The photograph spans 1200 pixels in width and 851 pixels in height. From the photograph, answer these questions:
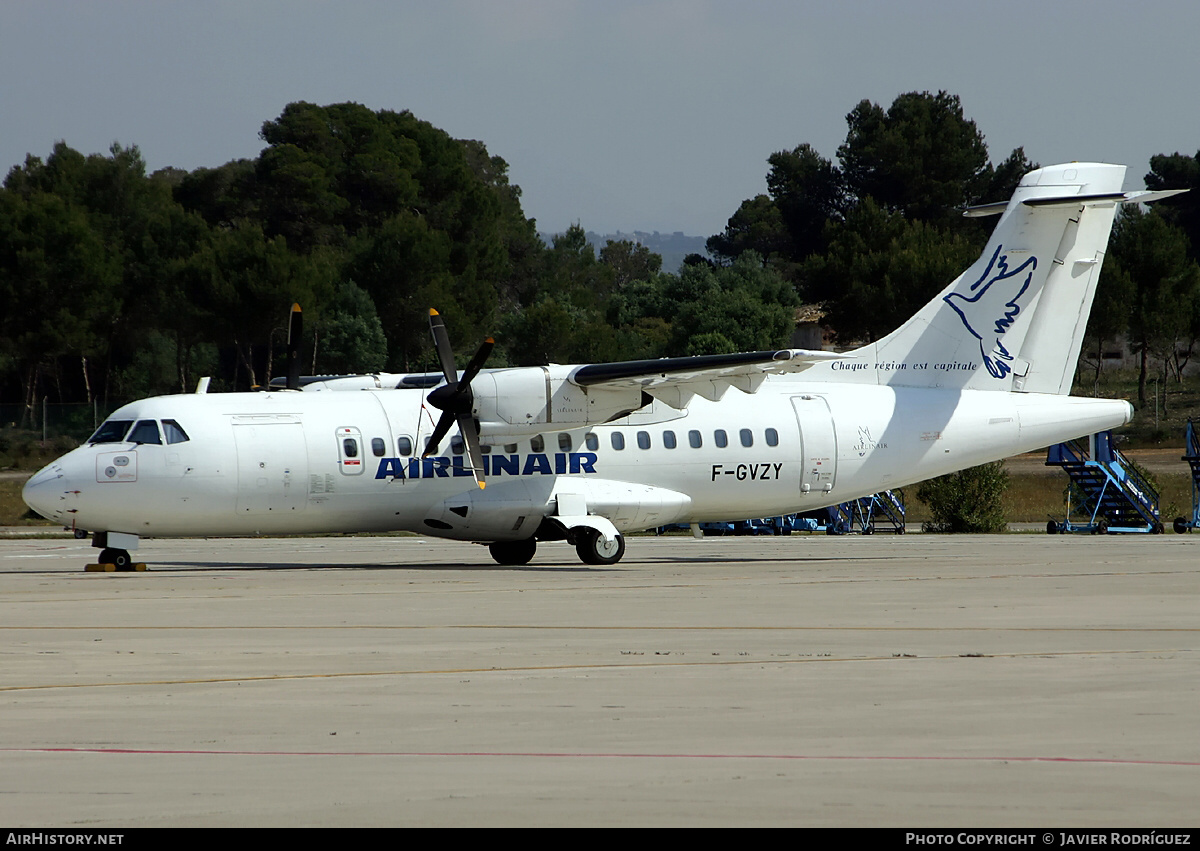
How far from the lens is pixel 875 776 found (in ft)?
22.8

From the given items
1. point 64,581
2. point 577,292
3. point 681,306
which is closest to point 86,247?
point 681,306

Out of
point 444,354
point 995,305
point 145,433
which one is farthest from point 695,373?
point 145,433

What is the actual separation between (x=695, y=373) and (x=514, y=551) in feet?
16.2

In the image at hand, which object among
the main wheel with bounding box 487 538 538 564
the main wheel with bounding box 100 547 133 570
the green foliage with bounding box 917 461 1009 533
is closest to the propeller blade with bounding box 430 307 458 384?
the main wheel with bounding box 487 538 538 564

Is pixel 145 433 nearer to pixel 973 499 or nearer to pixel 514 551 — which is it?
pixel 514 551

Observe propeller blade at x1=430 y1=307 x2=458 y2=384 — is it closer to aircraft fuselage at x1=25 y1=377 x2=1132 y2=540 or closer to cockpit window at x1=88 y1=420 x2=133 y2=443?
aircraft fuselage at x1=25 y1=377 x2=1132 y2=540

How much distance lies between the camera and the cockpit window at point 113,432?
2294cm

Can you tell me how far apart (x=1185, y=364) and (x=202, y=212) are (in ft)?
184

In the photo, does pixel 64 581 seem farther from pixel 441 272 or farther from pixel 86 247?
pixel 441 272

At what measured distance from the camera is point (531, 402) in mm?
23781

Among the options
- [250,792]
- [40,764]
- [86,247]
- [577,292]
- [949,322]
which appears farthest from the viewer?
[577,292]

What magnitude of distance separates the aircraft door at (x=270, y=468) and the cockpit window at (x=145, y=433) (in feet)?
4.04

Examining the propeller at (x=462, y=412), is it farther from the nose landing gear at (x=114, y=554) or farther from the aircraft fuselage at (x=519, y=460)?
the nose landing gear at (x=114, y=554)

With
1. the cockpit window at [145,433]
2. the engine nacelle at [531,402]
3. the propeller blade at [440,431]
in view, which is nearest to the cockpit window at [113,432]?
the cockpit window at [145,433]
